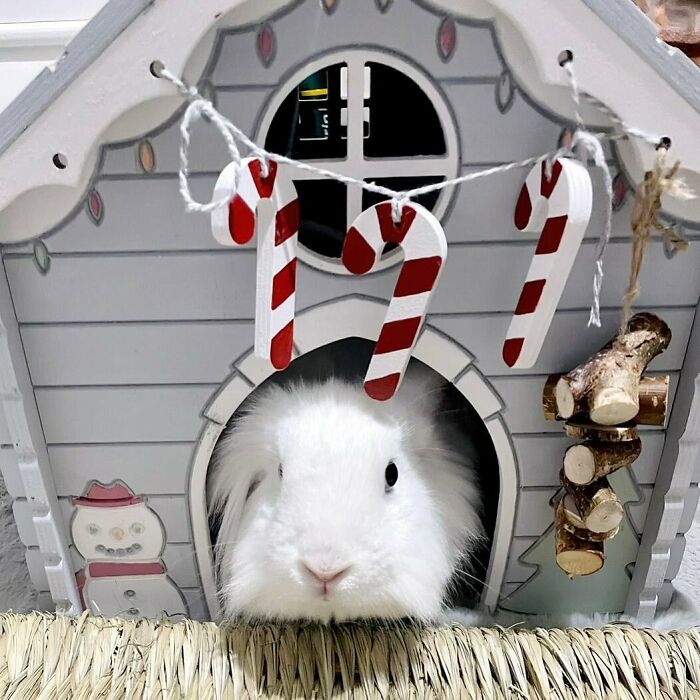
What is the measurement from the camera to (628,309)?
634 mm

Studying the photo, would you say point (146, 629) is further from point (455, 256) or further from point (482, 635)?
point (455, 256)

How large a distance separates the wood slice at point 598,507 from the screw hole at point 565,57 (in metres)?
0.40

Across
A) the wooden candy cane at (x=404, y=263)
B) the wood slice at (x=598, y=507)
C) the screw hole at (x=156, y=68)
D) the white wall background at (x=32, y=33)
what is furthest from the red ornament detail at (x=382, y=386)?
the white wall background at (x=32, y=33)

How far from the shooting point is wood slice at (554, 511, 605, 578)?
71 cm

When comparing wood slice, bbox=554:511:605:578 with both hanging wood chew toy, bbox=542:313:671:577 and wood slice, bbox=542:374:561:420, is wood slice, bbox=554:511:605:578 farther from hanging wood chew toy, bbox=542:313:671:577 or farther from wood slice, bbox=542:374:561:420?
wood slice, bbox=542:374:561:420

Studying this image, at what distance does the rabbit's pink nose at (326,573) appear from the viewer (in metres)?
0.62

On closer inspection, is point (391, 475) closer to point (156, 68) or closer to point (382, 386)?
point (382, 386)

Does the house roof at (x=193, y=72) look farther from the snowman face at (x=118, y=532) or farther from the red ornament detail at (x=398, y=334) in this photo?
the snowman face at (x=118, y=532)

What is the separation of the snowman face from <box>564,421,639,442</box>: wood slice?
0.47 metres

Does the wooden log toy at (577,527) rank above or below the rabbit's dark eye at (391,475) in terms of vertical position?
below

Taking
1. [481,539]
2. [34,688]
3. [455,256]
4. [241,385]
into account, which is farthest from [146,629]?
[455,256]

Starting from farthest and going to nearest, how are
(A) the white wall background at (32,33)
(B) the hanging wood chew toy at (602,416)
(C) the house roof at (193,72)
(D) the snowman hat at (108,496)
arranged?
(A) the white wall background at (32,33) < (D) the snowman hat at (108,496) < (B) the hanging wood chew toy at (602,416) < (C) the house roof at (193,72)

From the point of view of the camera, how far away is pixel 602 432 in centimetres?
65

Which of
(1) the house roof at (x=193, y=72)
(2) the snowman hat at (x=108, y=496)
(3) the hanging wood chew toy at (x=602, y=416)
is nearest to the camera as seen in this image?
(1) the house roof at (x=193, y=72)
